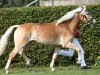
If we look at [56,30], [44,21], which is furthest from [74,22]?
[44,21]

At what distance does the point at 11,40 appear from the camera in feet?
59.4

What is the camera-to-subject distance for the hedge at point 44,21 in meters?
18.0

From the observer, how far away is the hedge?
707 inches

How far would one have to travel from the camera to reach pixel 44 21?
17984 mm

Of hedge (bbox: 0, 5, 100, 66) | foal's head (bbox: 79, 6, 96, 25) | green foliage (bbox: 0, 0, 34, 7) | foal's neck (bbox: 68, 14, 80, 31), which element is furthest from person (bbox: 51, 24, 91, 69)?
green foliage (bbox: 0, 0, 34, 7)

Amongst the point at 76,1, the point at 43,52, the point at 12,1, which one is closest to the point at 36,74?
the point at 43,52

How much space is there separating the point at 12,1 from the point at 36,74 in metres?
30.2

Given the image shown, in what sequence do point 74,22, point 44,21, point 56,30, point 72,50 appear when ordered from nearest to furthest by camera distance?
point 56,30 → point 74,22 → point 72,50 → point 44,21

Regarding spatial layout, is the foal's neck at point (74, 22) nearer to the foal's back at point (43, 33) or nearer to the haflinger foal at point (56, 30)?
the haflinger foal at point (56, 30)

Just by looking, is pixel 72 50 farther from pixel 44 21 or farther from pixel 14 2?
pixel 14 2

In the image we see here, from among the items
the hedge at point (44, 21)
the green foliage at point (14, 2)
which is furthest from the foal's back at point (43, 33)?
the green foliage at point (14, 2)

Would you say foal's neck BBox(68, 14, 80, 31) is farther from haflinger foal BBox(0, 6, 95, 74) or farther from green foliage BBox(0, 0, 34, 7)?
green foliage BBox(0, 0, 34, 7)

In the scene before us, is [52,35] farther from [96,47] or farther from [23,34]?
[96,47]

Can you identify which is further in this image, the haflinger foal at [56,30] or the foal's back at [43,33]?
the foal's back at [43,33]
